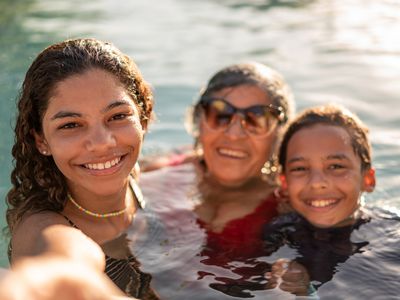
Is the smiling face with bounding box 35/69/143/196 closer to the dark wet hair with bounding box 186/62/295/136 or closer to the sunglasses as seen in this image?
the sunglasses

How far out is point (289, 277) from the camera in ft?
14.3

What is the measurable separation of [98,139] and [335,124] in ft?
6.07

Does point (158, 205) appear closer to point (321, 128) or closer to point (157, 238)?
point (157, 238)

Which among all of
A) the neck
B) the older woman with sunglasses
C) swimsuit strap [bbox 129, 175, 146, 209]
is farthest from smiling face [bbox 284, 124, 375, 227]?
the neck

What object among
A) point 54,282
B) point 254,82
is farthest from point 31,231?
point 254,82

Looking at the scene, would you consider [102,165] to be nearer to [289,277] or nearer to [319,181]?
[289,277]

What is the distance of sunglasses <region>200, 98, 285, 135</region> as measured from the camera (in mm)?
5262

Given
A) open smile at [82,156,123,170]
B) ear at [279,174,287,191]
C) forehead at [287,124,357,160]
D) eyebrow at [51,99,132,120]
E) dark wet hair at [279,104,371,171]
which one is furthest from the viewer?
ear at [279,174,287,191]

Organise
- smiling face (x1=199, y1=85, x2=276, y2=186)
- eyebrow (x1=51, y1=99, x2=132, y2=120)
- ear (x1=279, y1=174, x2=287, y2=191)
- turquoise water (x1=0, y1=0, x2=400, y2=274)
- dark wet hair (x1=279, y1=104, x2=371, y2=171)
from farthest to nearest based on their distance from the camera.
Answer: turquoise water (x1=0, y1=0, x2=400, y2=274), smiling face (x1=199, y1=85, x2=276, y2=186), ear (x1=279, y1=174, x2=287, y2=191), dark wet hair (x1=279, y1=104, x2=371, y2=171), eyebrow (x1=51, y1=99, x2=132, y2=120)

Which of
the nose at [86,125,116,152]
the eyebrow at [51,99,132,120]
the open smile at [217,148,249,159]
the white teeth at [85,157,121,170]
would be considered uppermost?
the eyebrow at [51,99,132,120]

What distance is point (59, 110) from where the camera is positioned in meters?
3.84

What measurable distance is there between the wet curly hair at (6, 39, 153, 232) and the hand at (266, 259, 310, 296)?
1275mm

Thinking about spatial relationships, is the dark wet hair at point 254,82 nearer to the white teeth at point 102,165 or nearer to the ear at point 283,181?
the ear at point 283,181

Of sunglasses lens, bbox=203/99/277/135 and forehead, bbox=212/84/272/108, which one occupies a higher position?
forehead, bbox=212/84/272/108
